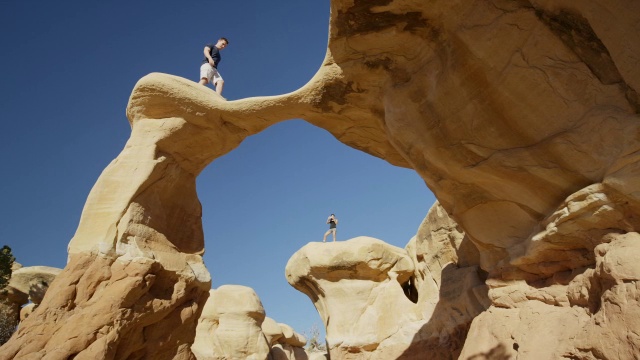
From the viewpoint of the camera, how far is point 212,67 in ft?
28.8

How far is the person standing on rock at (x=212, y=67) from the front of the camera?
8637 millimetres

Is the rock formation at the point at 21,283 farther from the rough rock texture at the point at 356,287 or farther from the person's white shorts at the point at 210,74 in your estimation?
the person's white shorts at the point at 210,74

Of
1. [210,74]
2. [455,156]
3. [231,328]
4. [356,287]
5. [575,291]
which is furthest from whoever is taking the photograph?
[231,328]

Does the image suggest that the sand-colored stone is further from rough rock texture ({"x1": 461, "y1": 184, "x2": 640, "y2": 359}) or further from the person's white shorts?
rough rock texture ({"x1": 461, "y1": 184, "x2": 640, "y2": 359})

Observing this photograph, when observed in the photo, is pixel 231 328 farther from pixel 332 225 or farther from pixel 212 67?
pixel 212 67

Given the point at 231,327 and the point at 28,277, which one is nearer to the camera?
the point at 231,327

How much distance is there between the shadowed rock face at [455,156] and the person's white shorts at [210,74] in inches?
31.9

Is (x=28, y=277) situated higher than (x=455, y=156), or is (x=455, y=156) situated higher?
(x=28, y=277)

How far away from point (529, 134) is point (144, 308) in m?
5.92

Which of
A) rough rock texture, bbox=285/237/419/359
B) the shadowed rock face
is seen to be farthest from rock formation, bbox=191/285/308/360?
the shadowed rock face

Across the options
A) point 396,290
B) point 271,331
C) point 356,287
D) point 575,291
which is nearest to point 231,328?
point 271,331

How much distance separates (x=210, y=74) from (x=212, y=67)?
0.17 m

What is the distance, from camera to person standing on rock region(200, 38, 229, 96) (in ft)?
28.3

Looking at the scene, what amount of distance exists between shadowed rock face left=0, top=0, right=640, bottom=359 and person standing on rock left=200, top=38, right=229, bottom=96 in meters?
0.82
